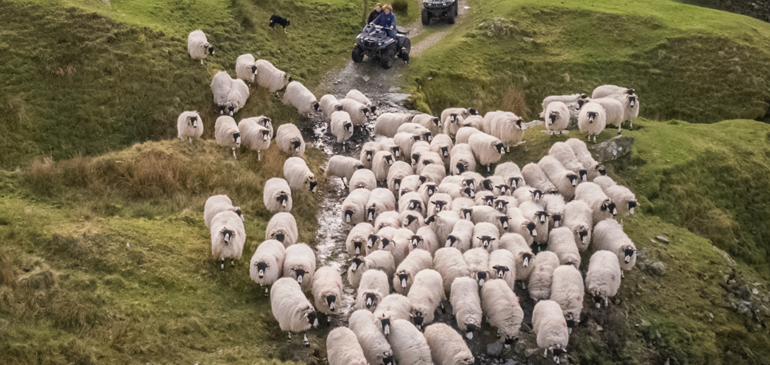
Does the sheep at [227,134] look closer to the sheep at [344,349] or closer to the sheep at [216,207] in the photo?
the sheep at [216,207]

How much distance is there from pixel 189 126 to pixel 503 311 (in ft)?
28.5

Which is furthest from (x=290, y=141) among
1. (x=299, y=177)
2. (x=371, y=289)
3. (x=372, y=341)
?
(x=372, y=341)

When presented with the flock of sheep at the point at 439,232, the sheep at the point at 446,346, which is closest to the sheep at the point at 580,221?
the flock of sheep at the point at 439,232

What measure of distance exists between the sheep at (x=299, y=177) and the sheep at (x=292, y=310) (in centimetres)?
386

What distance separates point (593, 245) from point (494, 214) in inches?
82.8

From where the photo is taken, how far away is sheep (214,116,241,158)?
13.5 metres

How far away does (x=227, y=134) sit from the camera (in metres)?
13.7

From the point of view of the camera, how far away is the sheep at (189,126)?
13.5 m

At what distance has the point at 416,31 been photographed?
890 inches

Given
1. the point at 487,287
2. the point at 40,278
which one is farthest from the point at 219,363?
the point at 487,287

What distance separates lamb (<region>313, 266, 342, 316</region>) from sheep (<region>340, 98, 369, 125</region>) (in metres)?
6.66

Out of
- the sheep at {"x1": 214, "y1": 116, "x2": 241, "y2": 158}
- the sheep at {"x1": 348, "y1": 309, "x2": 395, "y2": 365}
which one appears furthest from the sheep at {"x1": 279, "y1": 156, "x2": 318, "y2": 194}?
the sheep at {"x1": 348, "y1": 309, "x2": 395, "y2": 365}

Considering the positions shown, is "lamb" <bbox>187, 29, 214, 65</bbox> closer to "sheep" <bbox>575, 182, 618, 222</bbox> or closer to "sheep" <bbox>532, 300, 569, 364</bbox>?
"sheep" <bbox>575, 182, 618, 222</bbox>

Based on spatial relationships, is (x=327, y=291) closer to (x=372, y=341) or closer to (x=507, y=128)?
(x=372, y=341)
